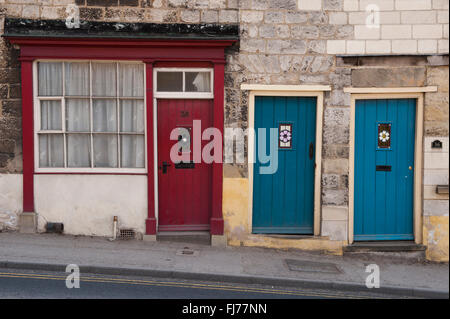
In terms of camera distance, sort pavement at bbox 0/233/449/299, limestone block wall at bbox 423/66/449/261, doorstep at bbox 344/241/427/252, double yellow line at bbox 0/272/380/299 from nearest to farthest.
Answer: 1. double yellow line at bbox 0/272/380/299
2. pavement at bbox 0/233/449/299
3. limestone block wall at bbox 423/66/449/261
4. doorstep at bbox 344/241/427/252

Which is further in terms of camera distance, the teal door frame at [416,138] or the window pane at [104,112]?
the window pane at [104,112]

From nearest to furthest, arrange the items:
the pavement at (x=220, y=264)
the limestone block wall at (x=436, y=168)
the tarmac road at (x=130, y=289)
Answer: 1. the tarmac road at (x=130, y=289)
2. the pavement at (x=220, y=264)
3. the limestone block wall at (x=436, y=168)

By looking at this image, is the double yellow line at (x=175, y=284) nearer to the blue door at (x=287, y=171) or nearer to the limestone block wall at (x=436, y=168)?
the blue door at (x=287, y=171)

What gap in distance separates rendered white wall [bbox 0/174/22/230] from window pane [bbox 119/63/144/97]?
2.46m

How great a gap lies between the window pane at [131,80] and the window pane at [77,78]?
2.06 ft

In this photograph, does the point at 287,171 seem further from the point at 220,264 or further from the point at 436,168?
the point at 436,168

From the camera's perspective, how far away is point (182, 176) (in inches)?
355

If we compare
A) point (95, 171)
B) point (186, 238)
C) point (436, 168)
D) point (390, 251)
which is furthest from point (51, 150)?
point (436, 168)

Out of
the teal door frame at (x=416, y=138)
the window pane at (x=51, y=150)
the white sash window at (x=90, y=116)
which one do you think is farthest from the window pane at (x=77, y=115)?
the teal door frame at (x=416, y=138)

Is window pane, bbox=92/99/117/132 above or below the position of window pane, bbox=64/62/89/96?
below

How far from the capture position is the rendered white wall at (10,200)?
883 centimetres

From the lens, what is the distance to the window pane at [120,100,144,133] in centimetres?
889

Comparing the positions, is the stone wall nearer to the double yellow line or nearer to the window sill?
the window sill

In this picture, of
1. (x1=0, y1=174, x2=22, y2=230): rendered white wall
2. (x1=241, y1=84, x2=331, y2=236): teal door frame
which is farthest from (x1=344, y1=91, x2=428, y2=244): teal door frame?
(x1=0, y1=174, x2=22, y2=230): rendered white wall
